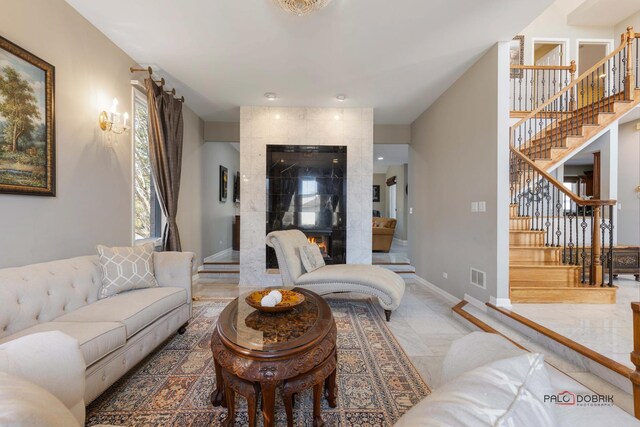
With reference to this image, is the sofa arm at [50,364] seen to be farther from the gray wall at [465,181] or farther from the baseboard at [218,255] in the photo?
the baseboard at [218,255]

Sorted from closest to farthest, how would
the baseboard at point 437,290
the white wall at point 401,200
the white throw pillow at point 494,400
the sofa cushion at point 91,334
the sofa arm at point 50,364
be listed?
the white throw pillow at point 494,400, the sofa arm at point 50,364, the sofa cushion at point 91,334, the baseboard at point 437,290, the white wall at point 401,200

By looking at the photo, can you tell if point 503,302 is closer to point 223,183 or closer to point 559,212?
point 559,212

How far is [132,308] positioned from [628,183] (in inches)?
342

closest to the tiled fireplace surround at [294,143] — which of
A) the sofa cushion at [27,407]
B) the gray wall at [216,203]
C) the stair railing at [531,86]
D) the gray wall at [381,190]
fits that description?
the gray wall at [216,203]

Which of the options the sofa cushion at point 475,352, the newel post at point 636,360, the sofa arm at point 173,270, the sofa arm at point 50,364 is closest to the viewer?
the sofa cushion at point 475,352

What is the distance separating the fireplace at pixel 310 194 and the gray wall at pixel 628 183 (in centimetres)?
596

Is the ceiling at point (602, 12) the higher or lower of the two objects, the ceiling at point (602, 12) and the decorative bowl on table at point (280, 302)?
the higher

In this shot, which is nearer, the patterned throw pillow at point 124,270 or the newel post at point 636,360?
the newel post at point 636,360

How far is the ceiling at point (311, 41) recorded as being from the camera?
245 centimetres

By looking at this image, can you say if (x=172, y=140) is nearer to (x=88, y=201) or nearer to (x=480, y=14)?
(x=88, y=201)

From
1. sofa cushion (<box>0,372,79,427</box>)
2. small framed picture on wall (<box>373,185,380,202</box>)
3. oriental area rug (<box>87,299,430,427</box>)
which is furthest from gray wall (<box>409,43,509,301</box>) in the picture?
small framed picture on wall (<box>373,185,380,202</box>)

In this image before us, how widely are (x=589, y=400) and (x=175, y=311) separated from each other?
8.89 ft

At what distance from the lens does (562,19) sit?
5.92 meters

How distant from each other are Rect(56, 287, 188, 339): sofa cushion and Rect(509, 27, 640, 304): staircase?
3475 mm
